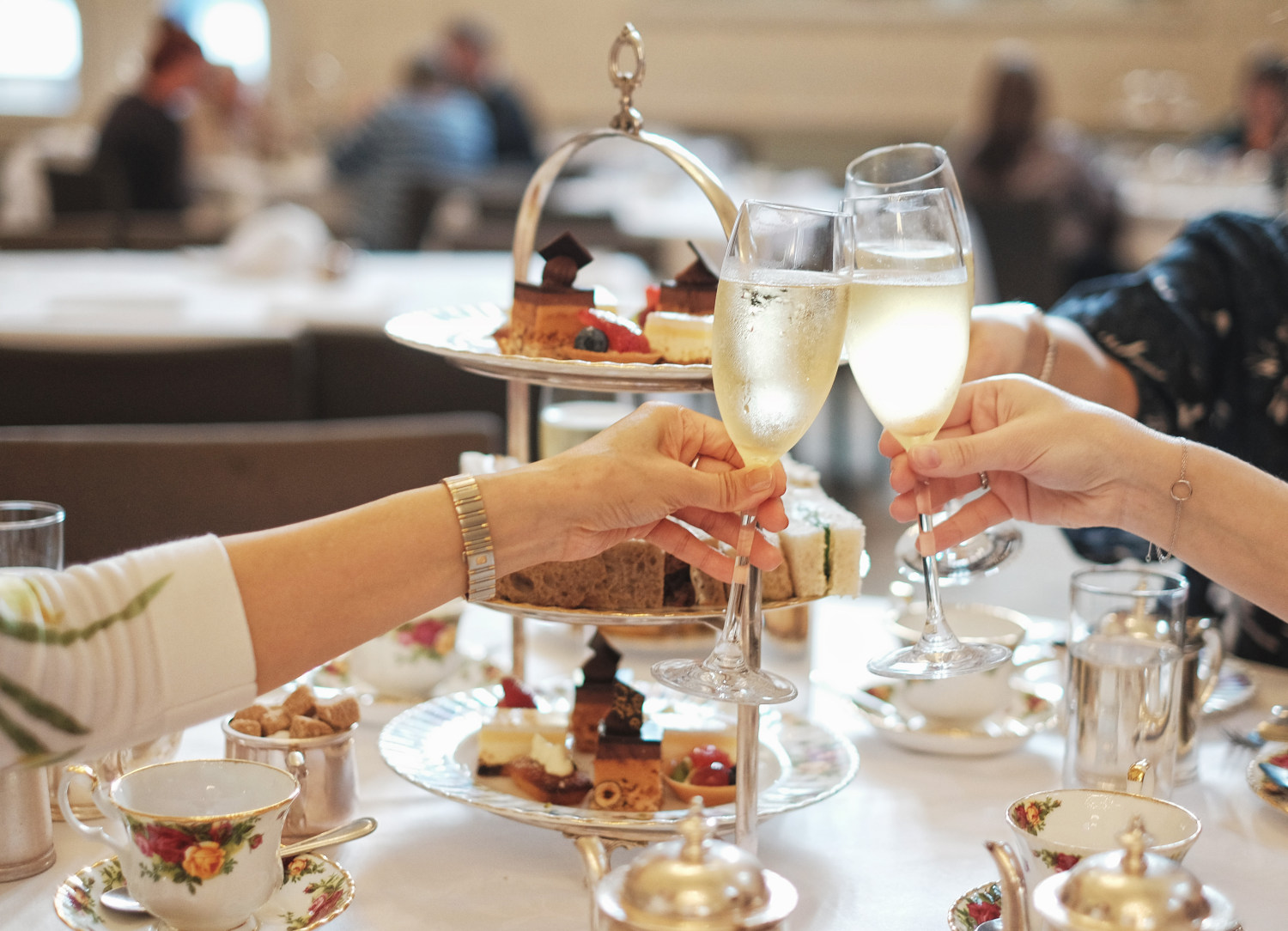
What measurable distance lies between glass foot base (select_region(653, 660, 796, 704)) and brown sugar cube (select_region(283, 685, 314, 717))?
0.36 meters

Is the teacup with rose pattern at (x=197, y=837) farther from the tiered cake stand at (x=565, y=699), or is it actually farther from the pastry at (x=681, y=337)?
the pastry at (x=681, y=337)

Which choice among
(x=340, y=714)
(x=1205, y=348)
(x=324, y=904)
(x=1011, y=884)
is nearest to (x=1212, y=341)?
(x=1205, y=348)

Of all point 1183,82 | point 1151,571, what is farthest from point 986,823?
point 1183,82

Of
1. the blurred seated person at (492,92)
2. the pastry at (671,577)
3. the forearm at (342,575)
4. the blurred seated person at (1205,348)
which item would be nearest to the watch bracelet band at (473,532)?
the forearm at (342,575)

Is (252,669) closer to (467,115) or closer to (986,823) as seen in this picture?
(986,823)

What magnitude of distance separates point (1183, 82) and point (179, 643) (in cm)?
999

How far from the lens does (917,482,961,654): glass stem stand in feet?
3.18

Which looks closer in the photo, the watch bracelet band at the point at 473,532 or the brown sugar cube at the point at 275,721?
the watch bracelet band at the point at 473,532

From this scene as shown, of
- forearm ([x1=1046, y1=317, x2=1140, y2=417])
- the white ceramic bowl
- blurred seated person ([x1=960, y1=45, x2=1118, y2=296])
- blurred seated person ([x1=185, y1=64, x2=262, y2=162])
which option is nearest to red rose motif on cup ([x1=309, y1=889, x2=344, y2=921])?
the white ceramic bowl

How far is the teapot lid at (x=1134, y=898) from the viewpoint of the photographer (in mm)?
603

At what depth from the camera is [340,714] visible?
1101mm

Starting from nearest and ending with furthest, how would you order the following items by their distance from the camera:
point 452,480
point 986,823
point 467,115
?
point 452,480 → point 986,823 → point 467,115

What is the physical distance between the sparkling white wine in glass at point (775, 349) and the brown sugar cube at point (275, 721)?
0.48 meters

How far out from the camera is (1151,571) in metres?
1.28
